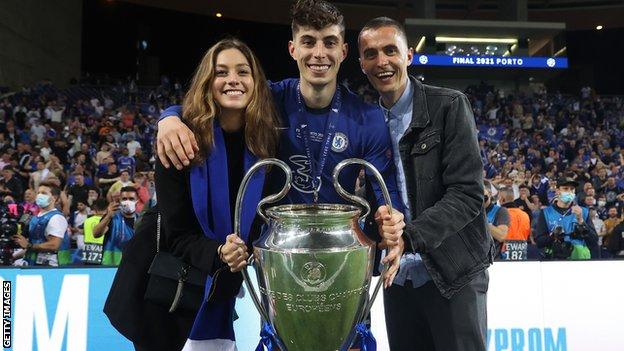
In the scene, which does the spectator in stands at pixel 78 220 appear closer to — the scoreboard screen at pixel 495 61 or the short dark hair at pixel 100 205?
the short dark hair at pixel 100 205

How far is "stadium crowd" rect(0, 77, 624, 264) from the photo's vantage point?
755cm

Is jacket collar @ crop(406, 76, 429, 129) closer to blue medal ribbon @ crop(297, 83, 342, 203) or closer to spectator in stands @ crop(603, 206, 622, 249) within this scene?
blue medal ribbon @ crop(297, 83, 342, 203)

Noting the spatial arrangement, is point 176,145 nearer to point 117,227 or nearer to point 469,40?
point 117,227

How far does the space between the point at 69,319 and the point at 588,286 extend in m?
3.45

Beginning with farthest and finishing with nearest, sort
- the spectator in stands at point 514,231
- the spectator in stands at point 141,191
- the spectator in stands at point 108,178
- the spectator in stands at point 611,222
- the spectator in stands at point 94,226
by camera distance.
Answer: the spectator in stands at point 108,178 < the spectator in stands at point 611,222 < the spectator in stands at point 141,191 < the spectator in stands at point 514,231 < the spectator in stands at point 94,226

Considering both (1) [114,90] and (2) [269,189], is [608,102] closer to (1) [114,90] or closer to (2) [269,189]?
(1) [114,90]

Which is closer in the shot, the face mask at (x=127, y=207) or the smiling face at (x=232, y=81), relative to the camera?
the smiling face at (x=232, y=81)

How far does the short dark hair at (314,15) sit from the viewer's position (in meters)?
1.91

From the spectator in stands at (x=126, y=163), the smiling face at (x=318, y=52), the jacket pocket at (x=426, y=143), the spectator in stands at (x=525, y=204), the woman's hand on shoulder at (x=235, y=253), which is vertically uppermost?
the spectator in stands at (x=126, y=163)

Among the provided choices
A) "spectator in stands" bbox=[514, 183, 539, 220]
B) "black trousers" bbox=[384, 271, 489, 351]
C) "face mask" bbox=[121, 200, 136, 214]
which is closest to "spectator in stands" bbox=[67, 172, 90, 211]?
"face mask" bbox=[121, 200, 136, 214]

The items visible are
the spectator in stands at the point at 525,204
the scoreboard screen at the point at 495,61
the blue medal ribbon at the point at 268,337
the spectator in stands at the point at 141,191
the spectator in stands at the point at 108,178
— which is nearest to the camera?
the blue medal ribbon at the point at 268,337

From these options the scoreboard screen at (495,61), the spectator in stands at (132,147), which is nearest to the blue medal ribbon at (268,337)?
the spectator in stands at (132,147)

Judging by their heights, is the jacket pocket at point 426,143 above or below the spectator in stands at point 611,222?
above

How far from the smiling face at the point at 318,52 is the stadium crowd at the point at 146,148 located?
372 centimetres
